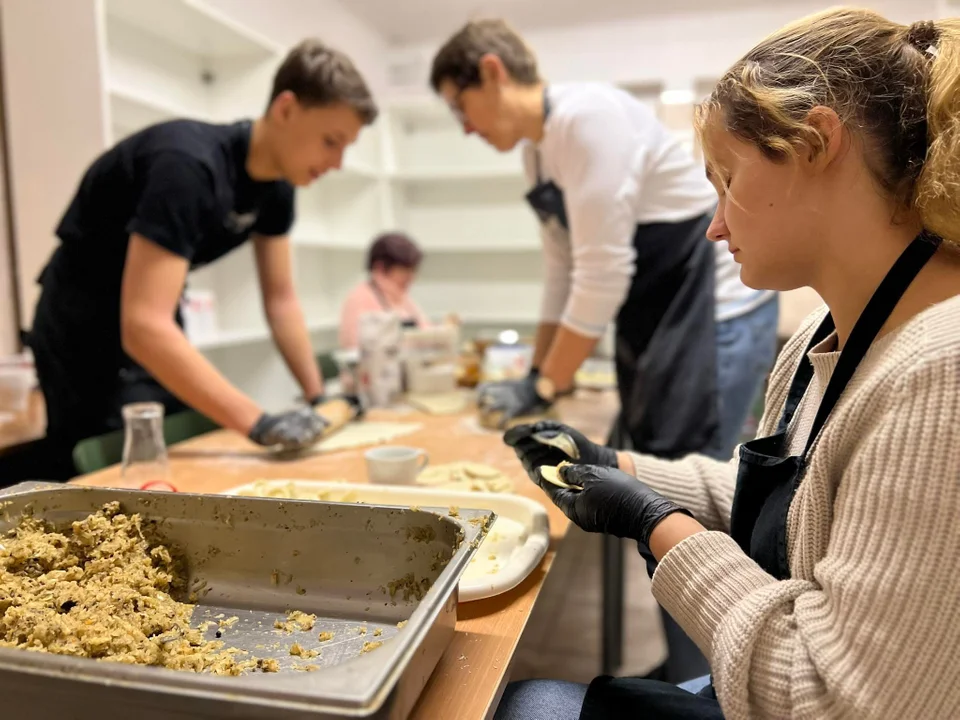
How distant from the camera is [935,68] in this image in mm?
638

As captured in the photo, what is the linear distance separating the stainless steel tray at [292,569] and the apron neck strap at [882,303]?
40cm

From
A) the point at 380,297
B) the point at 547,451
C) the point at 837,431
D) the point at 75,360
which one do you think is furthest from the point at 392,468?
the point at 380,297

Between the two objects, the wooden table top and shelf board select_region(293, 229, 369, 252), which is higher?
shelf board select_region(293, 229, 369, 252)

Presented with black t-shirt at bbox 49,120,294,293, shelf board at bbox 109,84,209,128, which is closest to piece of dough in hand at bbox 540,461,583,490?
black t-shirt at bbox 49,120,294,293

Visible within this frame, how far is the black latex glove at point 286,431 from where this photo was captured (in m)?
1.46

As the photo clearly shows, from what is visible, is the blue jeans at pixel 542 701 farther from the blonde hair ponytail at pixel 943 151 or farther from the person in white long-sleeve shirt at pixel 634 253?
the person in white long-sleeve shirt at pixel 634 253

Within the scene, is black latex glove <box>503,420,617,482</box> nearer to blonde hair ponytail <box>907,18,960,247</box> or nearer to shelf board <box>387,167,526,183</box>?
blonde hair ponytail <box>907,18,960,247</box>

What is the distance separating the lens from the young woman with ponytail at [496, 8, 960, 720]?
0.53m

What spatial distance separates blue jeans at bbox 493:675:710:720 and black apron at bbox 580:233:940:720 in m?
0.03

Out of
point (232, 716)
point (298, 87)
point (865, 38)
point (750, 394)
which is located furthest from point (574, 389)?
point (232, 716)

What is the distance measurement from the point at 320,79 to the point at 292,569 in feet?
3.92

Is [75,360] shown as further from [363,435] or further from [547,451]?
[547,451]

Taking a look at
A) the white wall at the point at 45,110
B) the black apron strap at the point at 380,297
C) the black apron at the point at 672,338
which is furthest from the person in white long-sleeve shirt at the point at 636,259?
the black apron strap at the point at 380,297

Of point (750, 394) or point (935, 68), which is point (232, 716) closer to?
point (935, 68)
